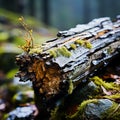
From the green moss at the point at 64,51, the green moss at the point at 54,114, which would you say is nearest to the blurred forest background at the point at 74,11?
the green moss at the point at 54,114

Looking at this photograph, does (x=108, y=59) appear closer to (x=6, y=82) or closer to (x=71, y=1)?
(x=6, y=82)

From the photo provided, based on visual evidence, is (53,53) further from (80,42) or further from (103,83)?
(103,83)

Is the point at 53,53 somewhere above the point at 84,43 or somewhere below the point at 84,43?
below

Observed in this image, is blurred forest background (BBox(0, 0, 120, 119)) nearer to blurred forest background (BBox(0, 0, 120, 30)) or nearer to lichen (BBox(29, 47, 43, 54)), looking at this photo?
blurred forest background (BBox(0, 0, 120, 30))

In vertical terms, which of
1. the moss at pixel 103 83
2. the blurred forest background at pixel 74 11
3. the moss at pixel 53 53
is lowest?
the moss at pixel 103 83

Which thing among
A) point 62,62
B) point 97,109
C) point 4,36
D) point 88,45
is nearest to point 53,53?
point 62,62

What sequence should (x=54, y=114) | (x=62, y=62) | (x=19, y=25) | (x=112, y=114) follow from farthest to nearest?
(x=19, y=25) < (x=54, y=114) < (x=62, y=62) < (x=112, y=114)

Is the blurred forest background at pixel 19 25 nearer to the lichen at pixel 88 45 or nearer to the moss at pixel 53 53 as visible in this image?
the lichen at pixel 88 45

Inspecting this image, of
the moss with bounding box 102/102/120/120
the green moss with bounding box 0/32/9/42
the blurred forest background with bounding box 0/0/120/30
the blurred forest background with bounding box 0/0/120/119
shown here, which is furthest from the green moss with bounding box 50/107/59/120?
the blurred forest background with bounding box 0/0/120/30
